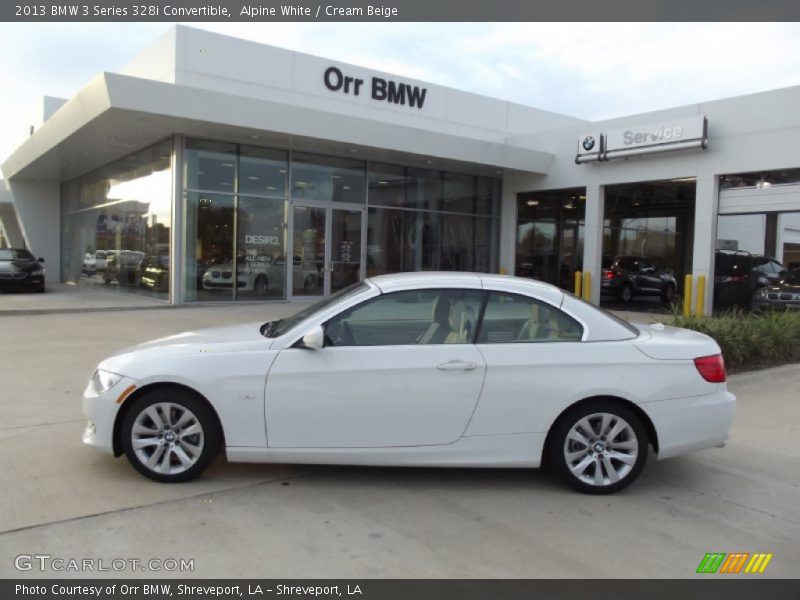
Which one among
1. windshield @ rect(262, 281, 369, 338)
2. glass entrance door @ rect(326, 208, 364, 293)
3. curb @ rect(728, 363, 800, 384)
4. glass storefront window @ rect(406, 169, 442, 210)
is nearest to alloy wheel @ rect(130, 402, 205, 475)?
windshield @ rect(262, 281, 369, 338)

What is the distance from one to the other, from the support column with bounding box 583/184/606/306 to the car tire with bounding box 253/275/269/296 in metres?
9.51

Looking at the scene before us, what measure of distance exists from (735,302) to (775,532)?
13.9 m

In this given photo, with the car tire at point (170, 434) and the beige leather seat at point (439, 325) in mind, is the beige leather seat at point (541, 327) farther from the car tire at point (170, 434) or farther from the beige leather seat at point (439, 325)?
the car tire at point (170, 434)

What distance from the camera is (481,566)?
3346 millimetres

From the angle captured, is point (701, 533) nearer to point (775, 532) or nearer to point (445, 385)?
point (775, 532)

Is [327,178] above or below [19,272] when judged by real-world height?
above

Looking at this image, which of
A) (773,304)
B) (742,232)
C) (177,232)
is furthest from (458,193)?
(773,304)

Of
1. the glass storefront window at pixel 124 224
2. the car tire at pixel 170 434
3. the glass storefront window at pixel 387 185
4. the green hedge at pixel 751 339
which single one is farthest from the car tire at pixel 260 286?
the car tire at pixel 170 434

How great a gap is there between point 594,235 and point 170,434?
54.2ft

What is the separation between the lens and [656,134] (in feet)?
55.2

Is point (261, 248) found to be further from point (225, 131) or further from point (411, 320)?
point (411, 320)

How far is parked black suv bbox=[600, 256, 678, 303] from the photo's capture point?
20.9 meters

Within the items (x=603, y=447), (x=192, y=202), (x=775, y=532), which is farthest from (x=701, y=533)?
(x=192, y=202)

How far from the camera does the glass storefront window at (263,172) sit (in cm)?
1736
